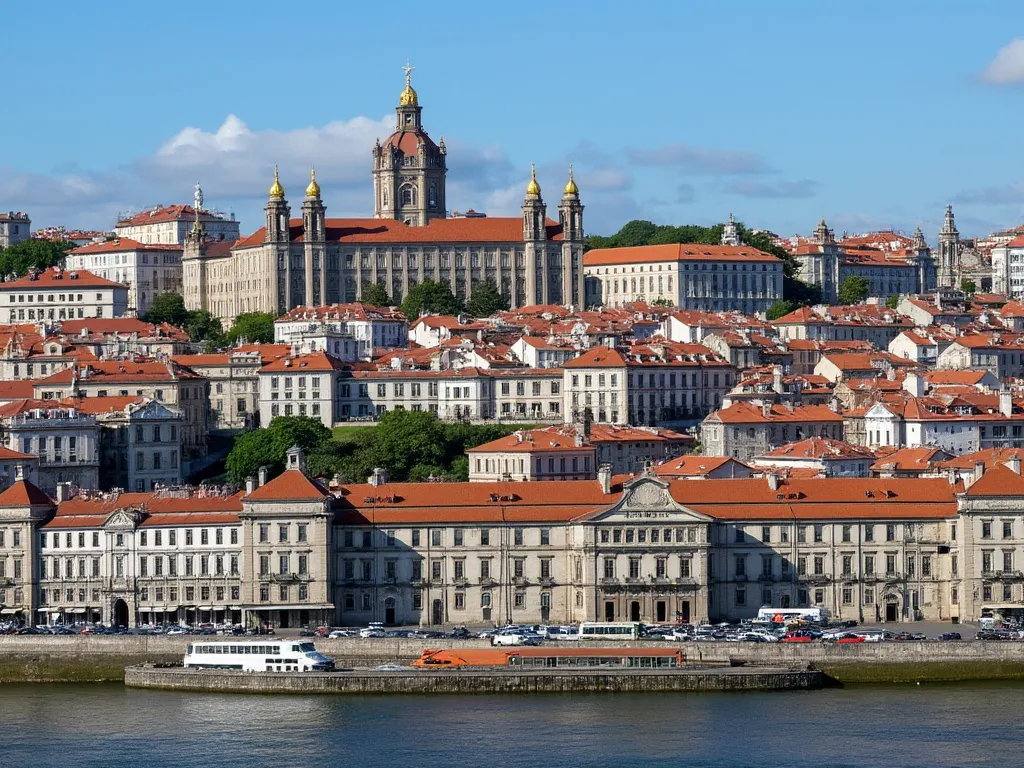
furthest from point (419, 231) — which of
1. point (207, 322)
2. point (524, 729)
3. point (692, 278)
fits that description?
point (524, 729)

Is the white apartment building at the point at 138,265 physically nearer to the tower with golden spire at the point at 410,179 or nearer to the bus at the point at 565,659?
the tower with golden spire at the point at 410,179

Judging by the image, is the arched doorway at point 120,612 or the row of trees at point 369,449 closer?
the arched doorway at point 120,612

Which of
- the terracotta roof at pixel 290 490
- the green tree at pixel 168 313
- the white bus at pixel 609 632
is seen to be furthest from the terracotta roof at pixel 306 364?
the white bus at pixel 609 632

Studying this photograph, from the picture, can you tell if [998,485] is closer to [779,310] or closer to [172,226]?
[779,310]

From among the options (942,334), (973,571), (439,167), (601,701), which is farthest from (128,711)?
(439,167)

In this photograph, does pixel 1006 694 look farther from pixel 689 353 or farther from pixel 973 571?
pixel 689 353

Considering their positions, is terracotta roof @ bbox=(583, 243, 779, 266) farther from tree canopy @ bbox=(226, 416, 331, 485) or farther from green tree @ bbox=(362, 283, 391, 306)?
tree canopy @ bbox=(226, 416, 331, 485)
